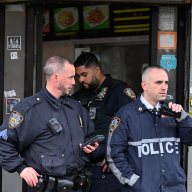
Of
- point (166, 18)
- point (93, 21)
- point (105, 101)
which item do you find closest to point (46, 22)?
point (93, 21)

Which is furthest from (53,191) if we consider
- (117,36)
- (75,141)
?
(117,36)

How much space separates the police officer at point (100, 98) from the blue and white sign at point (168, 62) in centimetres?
58

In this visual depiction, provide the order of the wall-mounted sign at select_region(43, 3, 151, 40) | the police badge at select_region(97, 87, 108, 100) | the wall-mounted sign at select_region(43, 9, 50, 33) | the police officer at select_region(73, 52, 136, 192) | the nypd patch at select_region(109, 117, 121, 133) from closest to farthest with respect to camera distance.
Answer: the nypd patch at select_region(109, 117, 121, 133)
the police officer at select_region(73, 52, 136, 192)
the police badge at select_region(97, 87, 108, 100)
the wall-mounted sign at select_region(43, 3, 151, 40)
the wall-mounted sign at select_region(43, 9, 50, 33)

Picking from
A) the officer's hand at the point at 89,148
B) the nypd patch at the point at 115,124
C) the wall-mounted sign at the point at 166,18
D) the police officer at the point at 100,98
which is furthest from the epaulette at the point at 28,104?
the wall-mounted sign at the point at 166,18

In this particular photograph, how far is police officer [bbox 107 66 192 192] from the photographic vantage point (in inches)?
143

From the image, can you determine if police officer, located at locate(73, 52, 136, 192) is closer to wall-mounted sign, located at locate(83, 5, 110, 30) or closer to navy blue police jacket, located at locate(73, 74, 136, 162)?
navy blue police jacket, located at locate(73, 74, 136, 162)

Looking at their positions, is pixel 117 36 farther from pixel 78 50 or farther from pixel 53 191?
pixel 53 191

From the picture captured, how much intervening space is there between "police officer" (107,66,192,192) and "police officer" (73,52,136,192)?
0.67m

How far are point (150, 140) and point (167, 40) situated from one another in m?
1.60

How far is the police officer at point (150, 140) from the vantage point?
363 cm

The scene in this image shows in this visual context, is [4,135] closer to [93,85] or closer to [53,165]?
[53,165]

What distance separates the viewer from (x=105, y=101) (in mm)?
4547

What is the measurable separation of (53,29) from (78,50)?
1.37ft

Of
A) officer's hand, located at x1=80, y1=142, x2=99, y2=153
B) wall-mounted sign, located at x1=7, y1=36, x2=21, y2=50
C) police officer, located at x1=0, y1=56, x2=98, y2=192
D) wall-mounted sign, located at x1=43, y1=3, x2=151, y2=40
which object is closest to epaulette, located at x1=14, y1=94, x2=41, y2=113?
police officer, located at x1=0, y1=56, x2=98, y2=192
